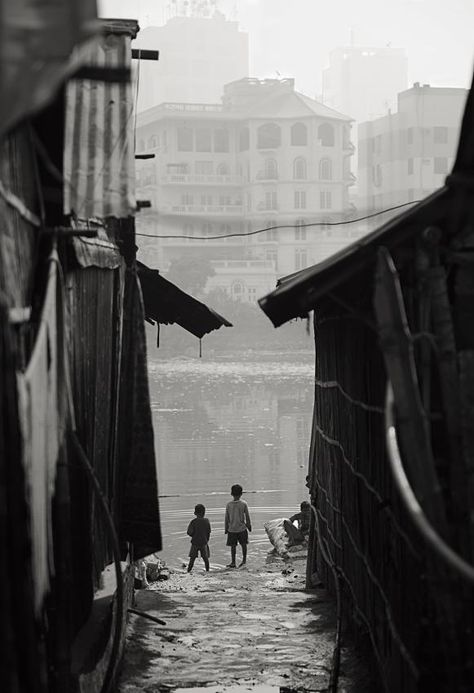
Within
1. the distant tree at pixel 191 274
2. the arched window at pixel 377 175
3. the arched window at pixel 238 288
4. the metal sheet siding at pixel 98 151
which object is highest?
the arched window at pixel 377 175

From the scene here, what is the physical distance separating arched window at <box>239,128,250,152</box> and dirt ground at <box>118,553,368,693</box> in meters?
84.5

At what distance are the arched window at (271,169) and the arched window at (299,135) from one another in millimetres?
2410

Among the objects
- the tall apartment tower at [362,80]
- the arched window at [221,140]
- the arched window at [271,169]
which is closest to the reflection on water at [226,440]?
the arched window at [271,169]

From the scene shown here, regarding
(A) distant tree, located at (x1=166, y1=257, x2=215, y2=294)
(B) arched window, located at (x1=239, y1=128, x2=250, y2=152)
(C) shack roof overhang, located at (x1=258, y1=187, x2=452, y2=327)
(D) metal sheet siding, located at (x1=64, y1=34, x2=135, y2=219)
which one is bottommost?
(C) shack roof overhang, located at (x1=258, y1=187, x2=452, y2=327)

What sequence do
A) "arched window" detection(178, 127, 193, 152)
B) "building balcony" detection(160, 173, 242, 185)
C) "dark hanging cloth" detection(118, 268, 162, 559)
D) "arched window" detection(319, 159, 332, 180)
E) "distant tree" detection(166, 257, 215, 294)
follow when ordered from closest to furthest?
"dark hanging cloth" detection(118, 268, 162, 559), "distant tree" detection(166, 257, 215, 294), "building balcony" detection(160, 173, 242, 185), "arched window" detection(178, 127, 193, 152), "arched window" detection(319, 159, 332, 180)

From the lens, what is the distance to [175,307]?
40.5 ft

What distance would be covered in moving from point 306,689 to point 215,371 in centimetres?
5783

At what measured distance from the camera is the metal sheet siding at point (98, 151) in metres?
5.82

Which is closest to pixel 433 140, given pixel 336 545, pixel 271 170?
pixel 271 170

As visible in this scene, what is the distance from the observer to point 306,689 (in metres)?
Answer: 7.52

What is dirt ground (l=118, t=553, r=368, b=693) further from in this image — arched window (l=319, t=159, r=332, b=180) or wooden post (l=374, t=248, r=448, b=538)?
arched window (l=319, t=159, r=332, b=180)

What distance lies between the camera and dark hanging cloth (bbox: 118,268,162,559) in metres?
8.69

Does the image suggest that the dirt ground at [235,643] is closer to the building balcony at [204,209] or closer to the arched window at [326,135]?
the building balcony at [204,209]

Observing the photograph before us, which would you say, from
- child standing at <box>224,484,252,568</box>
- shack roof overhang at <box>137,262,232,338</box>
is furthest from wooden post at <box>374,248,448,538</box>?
child standing at <box>224,484,252,568</box>
